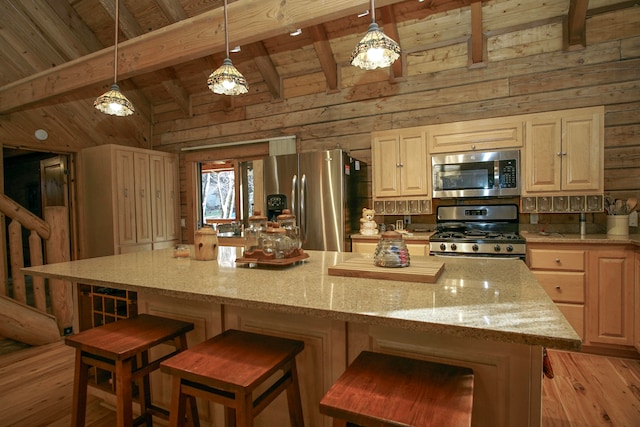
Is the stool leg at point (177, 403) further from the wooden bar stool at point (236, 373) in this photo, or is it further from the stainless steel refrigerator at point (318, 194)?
the stainless steel refrigerator at point (318, 194)

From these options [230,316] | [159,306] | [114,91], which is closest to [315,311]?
[230,316]

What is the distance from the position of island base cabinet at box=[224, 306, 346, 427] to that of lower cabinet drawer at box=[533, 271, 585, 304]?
224cm

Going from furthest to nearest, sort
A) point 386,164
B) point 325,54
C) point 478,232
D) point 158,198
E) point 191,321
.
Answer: point 158,198 → point 325,54 → point 386,164 → point 478,232 → point 191,321

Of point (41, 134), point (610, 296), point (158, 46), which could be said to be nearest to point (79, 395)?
point (158, 46)

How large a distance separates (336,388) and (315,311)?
0.72ft

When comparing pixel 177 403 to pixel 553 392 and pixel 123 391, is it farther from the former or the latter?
pixel 553 392

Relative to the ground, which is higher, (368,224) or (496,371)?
(368,224)

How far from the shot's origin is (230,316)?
63.2 inches

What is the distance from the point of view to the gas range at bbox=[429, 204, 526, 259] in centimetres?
287

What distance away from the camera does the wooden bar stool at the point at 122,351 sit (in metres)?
1.36

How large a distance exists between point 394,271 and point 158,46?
2.76 meters

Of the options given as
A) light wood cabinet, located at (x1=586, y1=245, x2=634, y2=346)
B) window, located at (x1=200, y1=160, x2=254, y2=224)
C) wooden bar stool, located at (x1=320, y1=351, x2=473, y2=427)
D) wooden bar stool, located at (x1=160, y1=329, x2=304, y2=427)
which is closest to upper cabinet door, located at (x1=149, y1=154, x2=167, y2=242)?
window, located at (x1=200, y1=160, x2=254, y2=224)

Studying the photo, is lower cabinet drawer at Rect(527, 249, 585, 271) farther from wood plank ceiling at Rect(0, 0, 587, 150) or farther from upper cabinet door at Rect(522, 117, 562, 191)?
wood plank ceiling at Rect(0, 0, 587, 150)

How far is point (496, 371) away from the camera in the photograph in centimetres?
112
